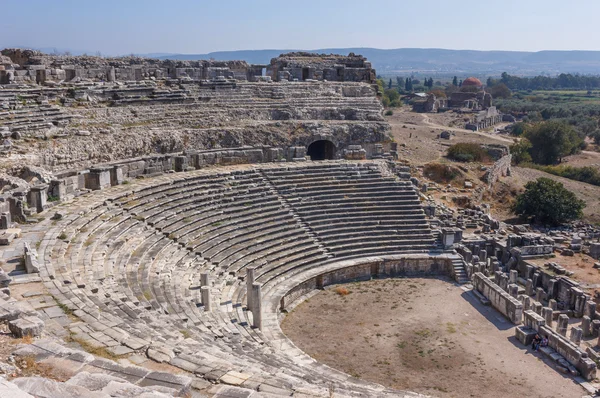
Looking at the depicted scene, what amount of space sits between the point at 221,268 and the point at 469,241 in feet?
35.4

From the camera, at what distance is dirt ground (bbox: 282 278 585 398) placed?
13609mm

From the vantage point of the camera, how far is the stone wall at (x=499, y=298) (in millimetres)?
16969

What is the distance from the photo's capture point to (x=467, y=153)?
36000 millimetres

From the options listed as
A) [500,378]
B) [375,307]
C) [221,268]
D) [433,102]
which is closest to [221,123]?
[221,268]

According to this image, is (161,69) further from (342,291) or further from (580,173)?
(580,173)

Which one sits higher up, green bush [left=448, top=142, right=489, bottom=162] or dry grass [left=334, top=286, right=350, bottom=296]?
green bush [left=448, top=142, right=489, bottom=162]

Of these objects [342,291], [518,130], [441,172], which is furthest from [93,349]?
[518,130]

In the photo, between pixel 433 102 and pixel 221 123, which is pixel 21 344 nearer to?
pixel 221 123

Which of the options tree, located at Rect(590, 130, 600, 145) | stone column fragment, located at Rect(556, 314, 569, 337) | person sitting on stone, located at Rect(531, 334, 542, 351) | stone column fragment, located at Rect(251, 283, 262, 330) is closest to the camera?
stone column fragment, located at Rect(251, 283, 262, 330)

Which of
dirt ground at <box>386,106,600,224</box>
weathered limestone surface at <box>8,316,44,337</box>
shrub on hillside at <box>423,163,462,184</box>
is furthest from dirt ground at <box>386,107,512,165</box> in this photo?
weathered limestone surface at <box>8,316,44,337</box>

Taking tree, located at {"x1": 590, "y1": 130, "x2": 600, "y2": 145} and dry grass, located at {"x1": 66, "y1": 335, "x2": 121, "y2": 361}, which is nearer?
dry grass, located at {"x1": 66, "y1": 335, "x2": 121, "y2": 361}

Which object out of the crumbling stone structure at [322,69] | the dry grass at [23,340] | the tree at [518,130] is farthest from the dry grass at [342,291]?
the tree at [518,130]

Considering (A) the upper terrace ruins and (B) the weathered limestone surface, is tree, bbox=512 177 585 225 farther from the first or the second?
(B) the weathered limestone surface

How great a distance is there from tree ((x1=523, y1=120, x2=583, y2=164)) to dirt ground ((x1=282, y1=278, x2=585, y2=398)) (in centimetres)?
3150
